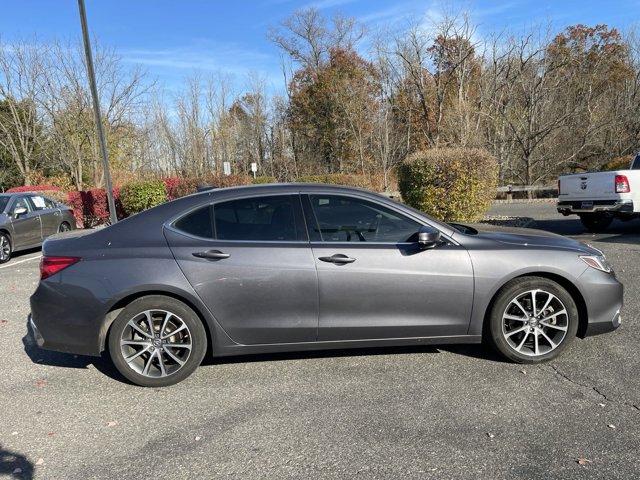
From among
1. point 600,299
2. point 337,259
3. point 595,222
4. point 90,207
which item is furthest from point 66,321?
point 90,207

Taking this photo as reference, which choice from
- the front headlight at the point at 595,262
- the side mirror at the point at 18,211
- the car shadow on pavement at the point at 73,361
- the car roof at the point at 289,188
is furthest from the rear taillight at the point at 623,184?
the side mirror at the point at 18,211

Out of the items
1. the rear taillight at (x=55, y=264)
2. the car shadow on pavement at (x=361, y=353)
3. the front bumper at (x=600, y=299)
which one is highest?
the rear taillight at (x=55, y=264)

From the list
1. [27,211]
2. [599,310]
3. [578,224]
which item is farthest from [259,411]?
[578,224]

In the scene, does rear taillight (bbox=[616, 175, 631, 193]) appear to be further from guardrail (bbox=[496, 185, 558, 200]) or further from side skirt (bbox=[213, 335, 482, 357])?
guardrail (bbox=[496, 185, 558, 200])

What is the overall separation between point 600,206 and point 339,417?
9162mm

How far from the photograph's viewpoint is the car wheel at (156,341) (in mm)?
3812

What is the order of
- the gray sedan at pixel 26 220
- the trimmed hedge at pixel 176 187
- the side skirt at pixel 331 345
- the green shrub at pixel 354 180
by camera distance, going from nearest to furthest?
the side skirt at pixel 331 345 < the gray sedan at pixel 26 220 < the trimmed hedge at pixel 176 187 < the green shrub at pixel 354 180

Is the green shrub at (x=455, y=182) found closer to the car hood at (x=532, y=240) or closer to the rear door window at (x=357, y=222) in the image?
the car hood at (x=532, y=240)

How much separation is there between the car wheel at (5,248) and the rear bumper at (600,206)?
12062 millimetres

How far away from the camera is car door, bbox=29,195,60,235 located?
12.0 meters

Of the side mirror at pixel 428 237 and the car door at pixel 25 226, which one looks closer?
the side mirror at pixel 428 237

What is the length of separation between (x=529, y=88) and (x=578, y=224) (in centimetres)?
1163

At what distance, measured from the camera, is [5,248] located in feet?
34.7

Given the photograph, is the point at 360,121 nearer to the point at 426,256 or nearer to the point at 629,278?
the point at 629,278
